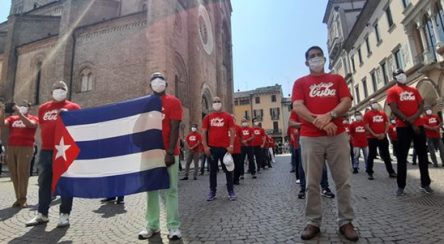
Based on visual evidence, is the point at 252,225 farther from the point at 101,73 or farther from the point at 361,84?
the point at 361,84

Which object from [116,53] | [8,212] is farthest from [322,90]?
[116,53]

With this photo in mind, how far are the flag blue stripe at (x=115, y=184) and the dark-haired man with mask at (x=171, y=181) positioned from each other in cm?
14

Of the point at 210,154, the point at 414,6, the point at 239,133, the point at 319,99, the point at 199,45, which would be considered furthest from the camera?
the point at 199,45

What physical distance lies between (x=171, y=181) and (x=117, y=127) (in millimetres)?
1064

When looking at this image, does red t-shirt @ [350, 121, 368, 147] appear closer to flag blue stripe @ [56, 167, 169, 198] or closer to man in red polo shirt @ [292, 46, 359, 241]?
man in red polo shirt @ [292, 46, 359, 241]

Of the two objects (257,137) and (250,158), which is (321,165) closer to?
(250,158)

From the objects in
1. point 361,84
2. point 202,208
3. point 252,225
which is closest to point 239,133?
point 202,208

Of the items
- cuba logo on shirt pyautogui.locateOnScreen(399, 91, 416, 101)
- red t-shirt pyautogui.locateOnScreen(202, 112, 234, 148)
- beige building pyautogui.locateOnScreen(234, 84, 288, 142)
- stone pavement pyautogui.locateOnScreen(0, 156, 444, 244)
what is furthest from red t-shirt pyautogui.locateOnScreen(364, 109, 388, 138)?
beige building pyautogui.locateOnScreen(234, 84, 288, 142)

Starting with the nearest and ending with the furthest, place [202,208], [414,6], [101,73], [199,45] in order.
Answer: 1. [202,208]
2. [414,6]
3. [101,73]
4. [199,45]

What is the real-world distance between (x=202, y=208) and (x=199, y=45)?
2080 centimetres

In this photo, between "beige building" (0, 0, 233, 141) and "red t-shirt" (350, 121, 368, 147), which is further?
"beige building" (0, 0, 233, 141)

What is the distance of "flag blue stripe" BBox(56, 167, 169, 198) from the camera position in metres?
3.51

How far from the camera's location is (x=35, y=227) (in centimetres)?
430

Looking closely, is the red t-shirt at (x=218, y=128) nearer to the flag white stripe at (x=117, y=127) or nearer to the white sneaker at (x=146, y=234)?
the flag white stripe at (x=117, y=127)
